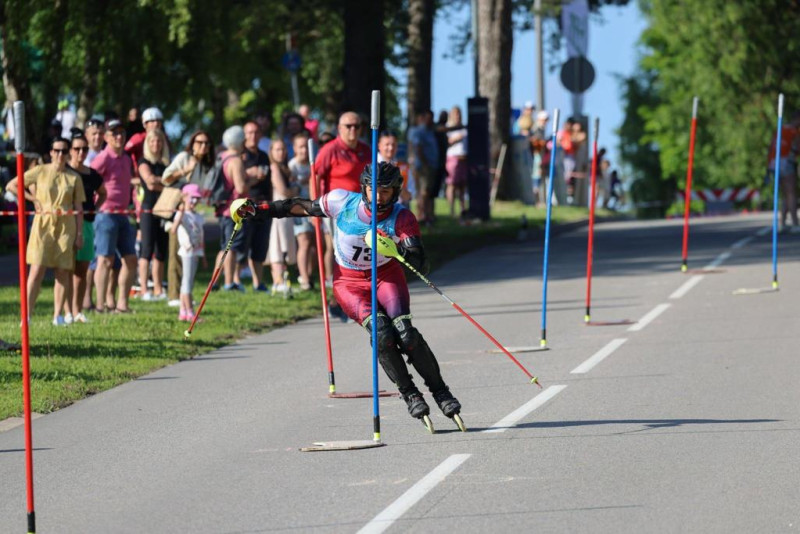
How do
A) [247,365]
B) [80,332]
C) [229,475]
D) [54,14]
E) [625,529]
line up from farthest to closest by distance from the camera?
[54,14], [80,332], [247,365], [229,475], [625,529]

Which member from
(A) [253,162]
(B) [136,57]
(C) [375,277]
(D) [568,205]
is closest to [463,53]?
(D) [568,205]

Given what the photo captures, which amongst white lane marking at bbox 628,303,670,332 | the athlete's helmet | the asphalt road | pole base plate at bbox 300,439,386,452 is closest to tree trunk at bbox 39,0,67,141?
the asphalt road

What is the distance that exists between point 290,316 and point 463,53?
35742mm

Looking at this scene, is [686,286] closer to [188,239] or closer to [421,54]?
[188,239]

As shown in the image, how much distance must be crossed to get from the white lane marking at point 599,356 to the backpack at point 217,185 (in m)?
5.06

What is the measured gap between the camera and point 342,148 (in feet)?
53.9

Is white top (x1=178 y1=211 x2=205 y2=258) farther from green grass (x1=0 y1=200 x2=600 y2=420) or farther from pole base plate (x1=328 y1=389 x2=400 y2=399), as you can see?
pole base plate (x1=328 y1=389 x2=400 y2=399)

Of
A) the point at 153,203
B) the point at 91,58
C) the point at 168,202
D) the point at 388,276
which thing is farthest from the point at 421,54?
the point at 388,276

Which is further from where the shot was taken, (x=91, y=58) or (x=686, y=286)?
(x=91, y=58)

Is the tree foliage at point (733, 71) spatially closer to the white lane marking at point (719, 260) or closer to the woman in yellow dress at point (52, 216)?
the white lane marking at point (719, 260)

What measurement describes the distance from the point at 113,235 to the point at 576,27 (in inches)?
808

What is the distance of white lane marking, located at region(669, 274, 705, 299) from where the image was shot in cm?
1951

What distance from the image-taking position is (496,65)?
3734 cm

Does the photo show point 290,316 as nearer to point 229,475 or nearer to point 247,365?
point 247,365
